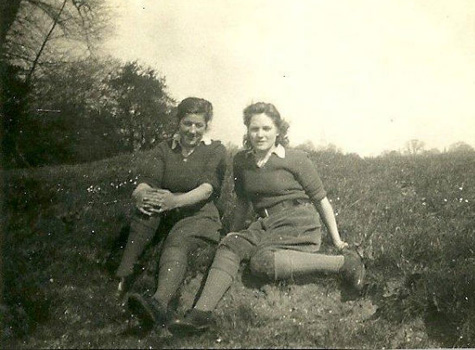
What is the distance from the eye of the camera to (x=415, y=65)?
2932mm

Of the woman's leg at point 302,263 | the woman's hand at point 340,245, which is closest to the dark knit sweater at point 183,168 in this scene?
the woman's leg at point 302,263

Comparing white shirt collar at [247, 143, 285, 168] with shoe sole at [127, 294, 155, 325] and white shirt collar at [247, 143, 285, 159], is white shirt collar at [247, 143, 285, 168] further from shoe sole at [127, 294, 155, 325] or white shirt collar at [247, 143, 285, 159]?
shoe sole at [127, 294, 155, 325]

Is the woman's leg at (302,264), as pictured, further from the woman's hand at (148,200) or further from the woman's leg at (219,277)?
the woman's hand at (148,200)

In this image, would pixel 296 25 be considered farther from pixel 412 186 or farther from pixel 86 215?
pixel 86 215

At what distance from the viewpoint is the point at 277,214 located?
104 inches

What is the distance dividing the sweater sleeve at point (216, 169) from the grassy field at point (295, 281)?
0.53ft

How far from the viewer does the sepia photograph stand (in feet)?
7.87

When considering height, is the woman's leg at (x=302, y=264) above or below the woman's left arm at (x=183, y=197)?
below

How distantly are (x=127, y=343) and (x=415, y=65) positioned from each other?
2288 millimetres

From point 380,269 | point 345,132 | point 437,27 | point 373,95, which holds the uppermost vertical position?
point 437,27

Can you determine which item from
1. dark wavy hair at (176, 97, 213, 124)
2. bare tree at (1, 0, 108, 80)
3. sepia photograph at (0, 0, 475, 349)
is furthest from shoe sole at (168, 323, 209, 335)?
bare tree at (1, 0, 108, 80)

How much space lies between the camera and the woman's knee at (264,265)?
7.83 ft

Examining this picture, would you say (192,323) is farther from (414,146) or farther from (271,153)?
(414,146)

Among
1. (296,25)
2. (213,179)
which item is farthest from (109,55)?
(296,25)
